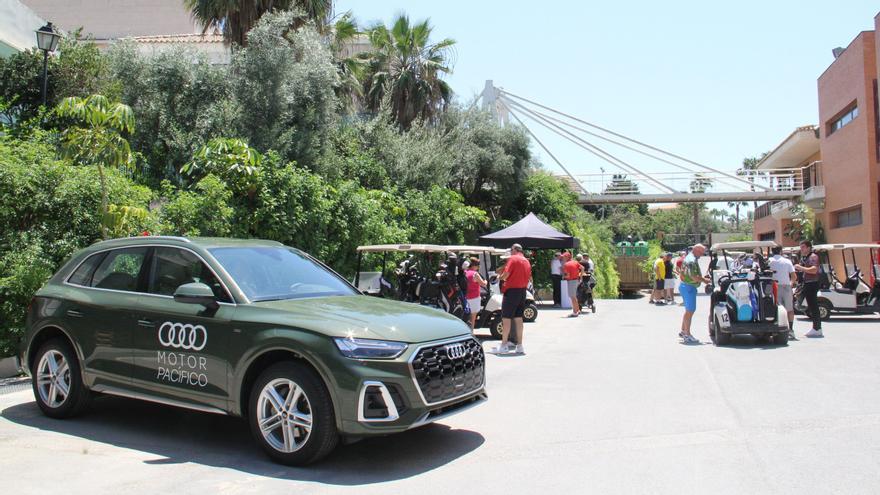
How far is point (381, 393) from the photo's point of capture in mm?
5180

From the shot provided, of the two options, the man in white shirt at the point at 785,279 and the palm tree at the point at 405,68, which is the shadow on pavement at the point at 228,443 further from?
the palm tree at the point at 405,68

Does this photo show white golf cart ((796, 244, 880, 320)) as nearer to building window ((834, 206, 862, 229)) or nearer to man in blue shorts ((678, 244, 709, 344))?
man in blue shorts ((678, 244, 709, 344))

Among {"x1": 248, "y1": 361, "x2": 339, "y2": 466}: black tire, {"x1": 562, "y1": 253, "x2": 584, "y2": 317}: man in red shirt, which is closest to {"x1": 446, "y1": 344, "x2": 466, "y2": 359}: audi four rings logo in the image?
{"x1": 248, "y1": 361, "x2": 339, "y2": 466}: black tire

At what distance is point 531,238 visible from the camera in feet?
68.5

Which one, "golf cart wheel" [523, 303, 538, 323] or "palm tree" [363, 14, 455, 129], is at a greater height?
"palm tree" [363, 14, 455, 129]

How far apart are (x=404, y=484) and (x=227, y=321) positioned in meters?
1.91

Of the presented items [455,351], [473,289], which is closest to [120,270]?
[455,351]

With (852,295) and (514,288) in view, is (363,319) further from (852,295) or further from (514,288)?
(852,295)

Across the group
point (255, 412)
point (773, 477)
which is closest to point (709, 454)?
point (773, 477)

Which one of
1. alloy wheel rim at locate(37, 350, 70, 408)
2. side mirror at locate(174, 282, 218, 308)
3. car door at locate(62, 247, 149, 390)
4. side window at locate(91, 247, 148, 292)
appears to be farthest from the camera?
alloy wheel rim at locate(37, 350, 70, 408)

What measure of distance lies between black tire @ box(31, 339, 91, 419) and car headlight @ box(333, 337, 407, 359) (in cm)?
297

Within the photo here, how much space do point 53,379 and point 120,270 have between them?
1235 mm

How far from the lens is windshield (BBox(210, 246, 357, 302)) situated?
6.11m

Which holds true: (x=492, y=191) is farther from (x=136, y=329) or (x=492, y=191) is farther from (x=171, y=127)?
(x=136, y=329)
